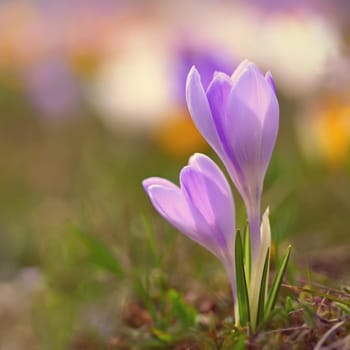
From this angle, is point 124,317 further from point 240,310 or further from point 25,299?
point 25,299

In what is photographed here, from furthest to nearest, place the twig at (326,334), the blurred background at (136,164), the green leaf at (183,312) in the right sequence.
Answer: the blurred background at (136,164) < the green leaf at (183,312) < the twig at (326,334)

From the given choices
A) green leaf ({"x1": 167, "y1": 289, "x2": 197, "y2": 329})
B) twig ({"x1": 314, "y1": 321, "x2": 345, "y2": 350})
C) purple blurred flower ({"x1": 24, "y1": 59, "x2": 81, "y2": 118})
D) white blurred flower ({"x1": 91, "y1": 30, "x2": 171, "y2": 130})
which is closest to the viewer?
twig ({"x1": 314, "y1": 321, "x2": 345, "y2": 350})

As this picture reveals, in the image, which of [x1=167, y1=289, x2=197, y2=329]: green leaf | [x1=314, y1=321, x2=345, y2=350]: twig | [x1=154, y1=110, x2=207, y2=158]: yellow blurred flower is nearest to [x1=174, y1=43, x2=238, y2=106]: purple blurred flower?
[x1=154, y1=110, x2=207, y2=158]: yellow blurred flower

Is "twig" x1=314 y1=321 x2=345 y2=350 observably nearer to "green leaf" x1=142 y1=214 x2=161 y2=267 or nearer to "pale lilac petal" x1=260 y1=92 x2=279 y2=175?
"pale lilac petal" x1=260 y1=92 x2=279 y2=175

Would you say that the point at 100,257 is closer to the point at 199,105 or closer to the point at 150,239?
the point at 150,239

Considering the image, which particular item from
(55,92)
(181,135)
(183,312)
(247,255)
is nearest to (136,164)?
(181,135)

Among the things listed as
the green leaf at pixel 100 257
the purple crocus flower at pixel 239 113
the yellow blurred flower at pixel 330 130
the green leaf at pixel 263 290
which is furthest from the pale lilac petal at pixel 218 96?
the yellow blurred flower at pixel 330 130

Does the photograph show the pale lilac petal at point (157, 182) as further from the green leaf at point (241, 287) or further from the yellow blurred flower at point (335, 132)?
the yellow blurred flower at point (335, 132)
